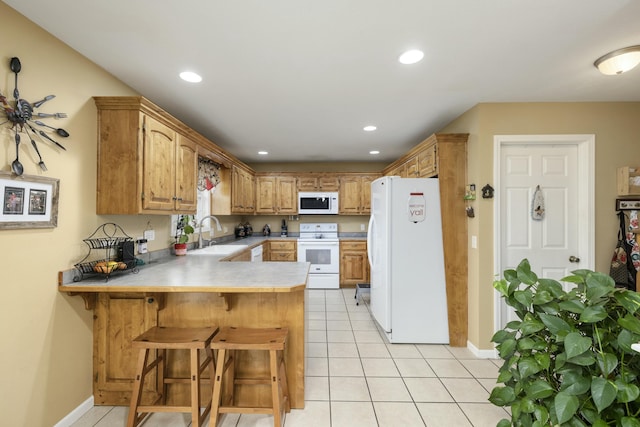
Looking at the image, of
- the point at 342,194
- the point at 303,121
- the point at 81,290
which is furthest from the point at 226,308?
the point at 342,194

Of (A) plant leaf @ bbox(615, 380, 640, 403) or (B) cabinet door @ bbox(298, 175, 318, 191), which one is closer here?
(A) plant leaf @ bbox(615, 380, 640, 403)

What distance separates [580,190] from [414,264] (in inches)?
67.9

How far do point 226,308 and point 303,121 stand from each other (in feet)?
7.21

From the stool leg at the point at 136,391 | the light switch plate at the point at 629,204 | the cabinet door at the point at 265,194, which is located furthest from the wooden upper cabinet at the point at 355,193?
the stool leg at the point at 136,391

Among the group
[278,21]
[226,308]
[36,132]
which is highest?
[278,21]

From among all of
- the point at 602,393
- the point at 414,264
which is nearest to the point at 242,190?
the point at 414,264

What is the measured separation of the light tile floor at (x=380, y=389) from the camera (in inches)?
71.6

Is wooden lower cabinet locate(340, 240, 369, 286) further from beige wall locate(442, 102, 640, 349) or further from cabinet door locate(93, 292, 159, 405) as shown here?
cabinet door locate(93, 292, 159, 405)

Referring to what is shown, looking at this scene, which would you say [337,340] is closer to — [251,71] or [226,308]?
[226,308]

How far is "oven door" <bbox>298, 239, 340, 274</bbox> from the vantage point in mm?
5086

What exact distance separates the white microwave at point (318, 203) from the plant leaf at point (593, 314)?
14.6 feet

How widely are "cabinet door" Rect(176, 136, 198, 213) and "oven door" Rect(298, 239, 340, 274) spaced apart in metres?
2.59

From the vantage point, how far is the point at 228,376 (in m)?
1.88

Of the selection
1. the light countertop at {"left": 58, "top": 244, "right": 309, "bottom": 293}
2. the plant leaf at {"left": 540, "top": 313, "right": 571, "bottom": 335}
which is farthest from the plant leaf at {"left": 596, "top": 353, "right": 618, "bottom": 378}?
the light countertop at {"left": 58, "top": 244, "right": 309, "bottom": 293}
